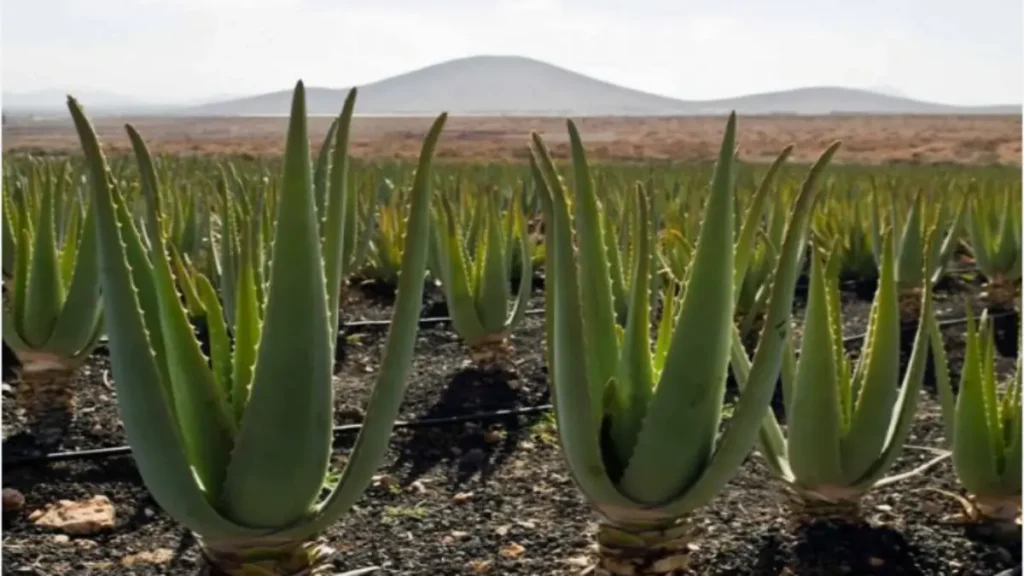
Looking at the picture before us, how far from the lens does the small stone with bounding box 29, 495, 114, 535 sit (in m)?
2.24

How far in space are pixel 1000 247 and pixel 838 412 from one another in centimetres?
320

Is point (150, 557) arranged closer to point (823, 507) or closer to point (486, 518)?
point (486, 518)

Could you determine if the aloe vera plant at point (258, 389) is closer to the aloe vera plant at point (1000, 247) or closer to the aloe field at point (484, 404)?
the aloe field at point (484, 404)

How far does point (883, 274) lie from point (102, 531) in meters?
1.73

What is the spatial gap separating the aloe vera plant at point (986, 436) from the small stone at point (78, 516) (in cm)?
183

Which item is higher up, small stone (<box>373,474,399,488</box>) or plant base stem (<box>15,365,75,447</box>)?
plant base stem (<box>15,365,75,447</box>)

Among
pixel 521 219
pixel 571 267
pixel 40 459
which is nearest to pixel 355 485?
pixel 571 267

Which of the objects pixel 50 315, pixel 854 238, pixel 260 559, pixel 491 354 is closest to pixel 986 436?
pixel 260 559

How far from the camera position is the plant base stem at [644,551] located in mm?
1337

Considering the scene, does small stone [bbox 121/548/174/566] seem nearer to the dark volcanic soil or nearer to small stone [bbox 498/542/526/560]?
the dark volcanic soil

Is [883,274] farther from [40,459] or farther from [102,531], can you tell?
[40,459]

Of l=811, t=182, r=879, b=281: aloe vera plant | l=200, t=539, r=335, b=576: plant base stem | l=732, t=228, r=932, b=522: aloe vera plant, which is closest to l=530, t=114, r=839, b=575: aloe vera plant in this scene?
l=200, t=539, r=335, b=576: plant base stem

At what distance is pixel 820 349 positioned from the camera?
1.89 meters

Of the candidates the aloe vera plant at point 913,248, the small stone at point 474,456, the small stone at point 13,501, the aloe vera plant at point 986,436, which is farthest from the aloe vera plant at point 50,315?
the aloe vera plant at point 913,248
